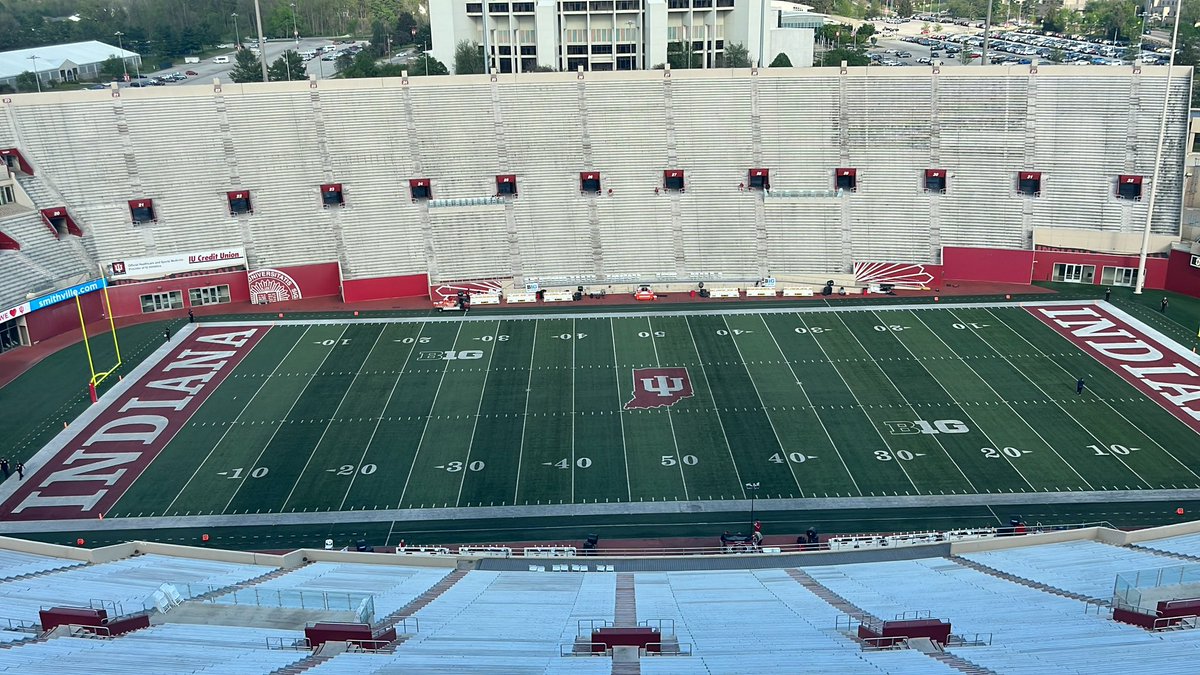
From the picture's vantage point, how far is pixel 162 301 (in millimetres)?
49125

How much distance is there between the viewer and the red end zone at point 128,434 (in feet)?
105

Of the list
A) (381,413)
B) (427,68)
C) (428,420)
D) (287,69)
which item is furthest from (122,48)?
(428,420)

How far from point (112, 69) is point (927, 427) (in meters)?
95.9

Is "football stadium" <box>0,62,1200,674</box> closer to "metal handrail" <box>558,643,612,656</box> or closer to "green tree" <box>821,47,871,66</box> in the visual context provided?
"metal handrail" <box>558,643,612,656</box>

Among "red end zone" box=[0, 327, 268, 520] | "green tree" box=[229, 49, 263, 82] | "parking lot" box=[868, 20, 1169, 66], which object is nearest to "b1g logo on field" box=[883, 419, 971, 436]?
"red end zone" box=[0, 327, 268, 520]

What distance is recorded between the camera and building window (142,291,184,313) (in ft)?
160

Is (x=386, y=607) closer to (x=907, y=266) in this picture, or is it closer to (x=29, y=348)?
(x=29, y=348)

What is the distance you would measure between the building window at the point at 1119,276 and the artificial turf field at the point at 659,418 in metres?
6.82

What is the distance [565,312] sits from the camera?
48.2m

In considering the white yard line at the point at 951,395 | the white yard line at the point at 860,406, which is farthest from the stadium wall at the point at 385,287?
the white yard line at the point at 951,395

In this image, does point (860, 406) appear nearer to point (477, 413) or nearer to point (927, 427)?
point (927, 427)

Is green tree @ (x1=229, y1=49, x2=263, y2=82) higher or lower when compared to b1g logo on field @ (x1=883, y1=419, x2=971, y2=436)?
higher

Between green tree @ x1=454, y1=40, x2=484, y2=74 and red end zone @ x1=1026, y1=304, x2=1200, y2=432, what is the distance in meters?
57.3

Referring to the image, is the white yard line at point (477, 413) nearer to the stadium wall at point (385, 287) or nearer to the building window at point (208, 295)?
the stadium wall at point (385, 287)
